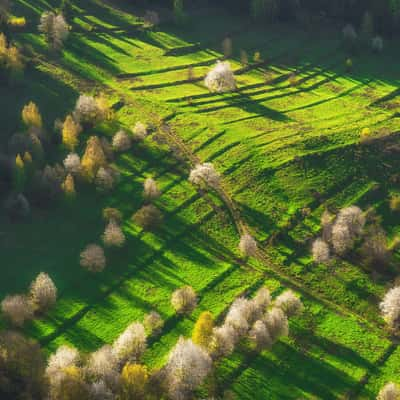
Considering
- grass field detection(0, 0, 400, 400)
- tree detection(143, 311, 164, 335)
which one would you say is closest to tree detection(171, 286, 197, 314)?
grass field detection(0, 0, 400, 400)

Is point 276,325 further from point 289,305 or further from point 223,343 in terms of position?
point 223,343

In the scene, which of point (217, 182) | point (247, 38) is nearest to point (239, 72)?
point (247, 38)

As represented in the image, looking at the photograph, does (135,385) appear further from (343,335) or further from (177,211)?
(177,211)

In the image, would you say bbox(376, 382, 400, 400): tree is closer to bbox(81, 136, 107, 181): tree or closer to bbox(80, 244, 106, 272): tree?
bbox(80, 244, 106, 272): tree

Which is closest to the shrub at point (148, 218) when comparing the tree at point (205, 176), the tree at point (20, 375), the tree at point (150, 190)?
the tree at point (150, 190)

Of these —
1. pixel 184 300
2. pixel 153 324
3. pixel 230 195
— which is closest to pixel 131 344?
pixel 153 324

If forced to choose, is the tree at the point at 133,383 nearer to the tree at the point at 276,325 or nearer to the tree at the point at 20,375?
the tree at the point at 20,375

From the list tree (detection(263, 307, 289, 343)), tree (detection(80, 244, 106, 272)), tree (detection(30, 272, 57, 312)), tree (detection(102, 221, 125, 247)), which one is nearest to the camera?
tree (detection(263, 307, 289, 343))
